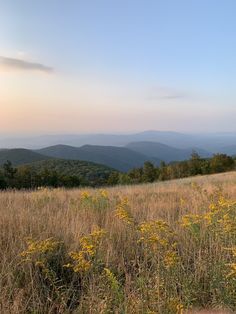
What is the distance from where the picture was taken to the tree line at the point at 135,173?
57.1 metres

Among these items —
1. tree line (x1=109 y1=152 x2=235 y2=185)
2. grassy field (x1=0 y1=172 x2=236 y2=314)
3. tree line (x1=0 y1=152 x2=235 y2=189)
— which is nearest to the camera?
grassy field (x1=0 y1=172 x2=236 y2=314)

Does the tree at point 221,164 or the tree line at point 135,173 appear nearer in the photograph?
the tree line at point 135,173

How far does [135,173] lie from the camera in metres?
77.4

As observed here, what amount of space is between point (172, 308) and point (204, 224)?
214 centimetres

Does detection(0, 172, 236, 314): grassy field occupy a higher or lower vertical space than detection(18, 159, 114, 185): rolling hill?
higher

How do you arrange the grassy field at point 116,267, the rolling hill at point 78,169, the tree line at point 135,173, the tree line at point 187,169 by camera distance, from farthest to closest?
1. the rolling hill at point 78,169
2. the tree line at point 187,169
3. the tree line at point 135,173
4. the grassy field at point 116,267

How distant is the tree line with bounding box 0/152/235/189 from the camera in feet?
187

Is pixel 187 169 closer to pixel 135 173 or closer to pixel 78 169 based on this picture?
pixel 135 173

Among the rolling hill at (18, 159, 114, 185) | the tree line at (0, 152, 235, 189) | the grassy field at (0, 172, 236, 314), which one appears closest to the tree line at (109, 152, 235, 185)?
the tree line at (0, 152, 235, 189)

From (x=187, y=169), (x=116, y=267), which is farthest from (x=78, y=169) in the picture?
(x=116, y=267)

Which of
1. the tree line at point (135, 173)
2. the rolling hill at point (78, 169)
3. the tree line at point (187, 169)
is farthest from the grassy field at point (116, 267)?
the rolling hill at point (78, 169)

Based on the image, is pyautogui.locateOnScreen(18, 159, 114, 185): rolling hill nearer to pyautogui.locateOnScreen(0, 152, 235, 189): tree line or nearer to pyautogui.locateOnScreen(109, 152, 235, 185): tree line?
pyautogui.locateOnScreen(0, 152, 235, 189): tree line

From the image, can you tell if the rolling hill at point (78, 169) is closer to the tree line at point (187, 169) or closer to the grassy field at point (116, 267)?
the tree line at point (187, 169)

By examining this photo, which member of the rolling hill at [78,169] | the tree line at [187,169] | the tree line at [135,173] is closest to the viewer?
the tree line at [135,173]
